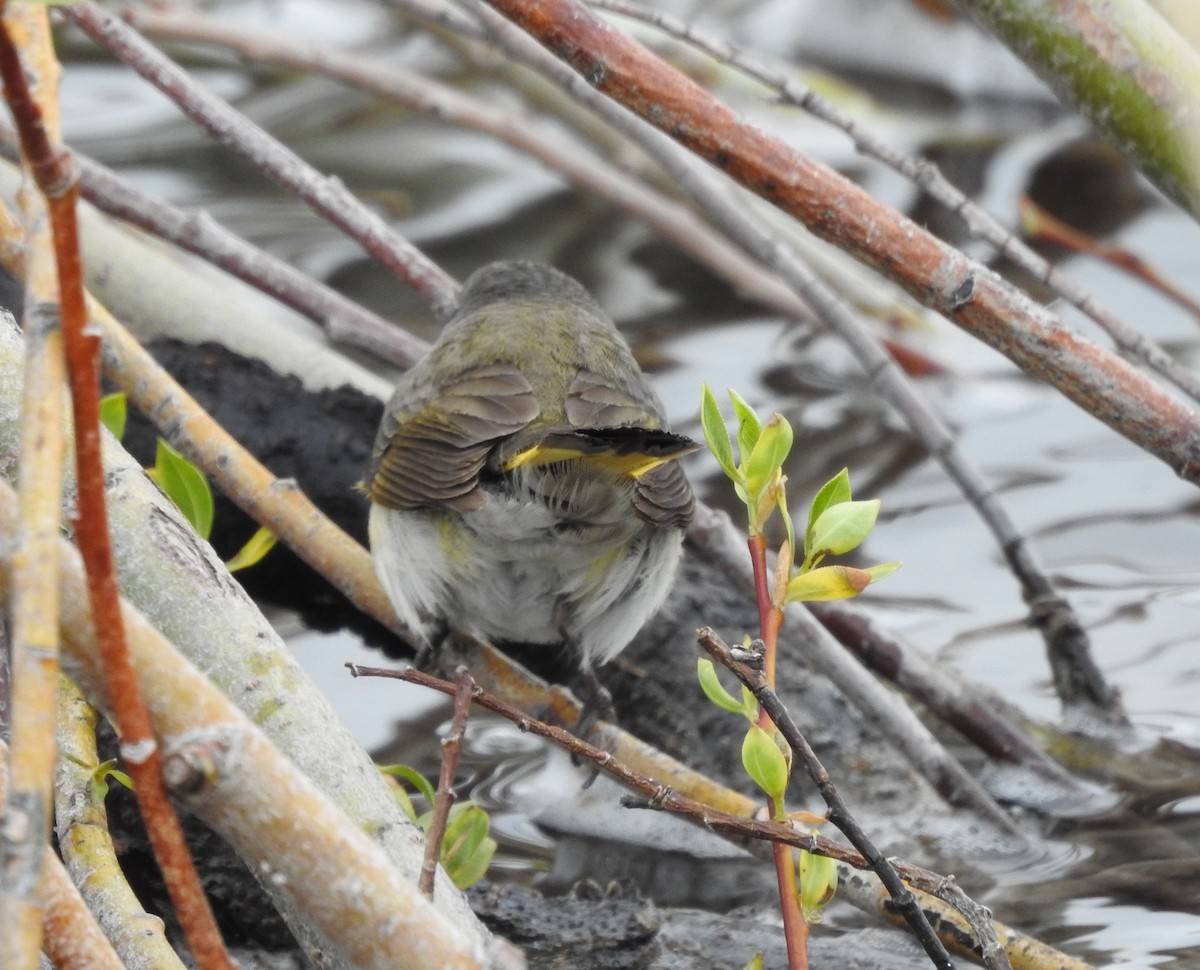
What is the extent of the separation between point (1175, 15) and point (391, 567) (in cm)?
230

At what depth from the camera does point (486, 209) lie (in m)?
7.99

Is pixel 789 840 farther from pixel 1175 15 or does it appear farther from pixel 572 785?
pixel 572 785

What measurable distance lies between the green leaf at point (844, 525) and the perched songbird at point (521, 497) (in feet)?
3.60

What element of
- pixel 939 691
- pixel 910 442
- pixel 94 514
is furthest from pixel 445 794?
pixel 910 442

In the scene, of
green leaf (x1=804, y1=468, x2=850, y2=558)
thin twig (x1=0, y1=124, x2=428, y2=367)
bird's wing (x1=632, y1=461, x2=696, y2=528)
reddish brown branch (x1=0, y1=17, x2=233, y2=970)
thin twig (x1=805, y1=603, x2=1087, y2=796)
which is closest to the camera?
reddish brown branch (x1=0, y1=17, x2=233, y2=970)

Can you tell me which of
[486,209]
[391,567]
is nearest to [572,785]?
[391,567]

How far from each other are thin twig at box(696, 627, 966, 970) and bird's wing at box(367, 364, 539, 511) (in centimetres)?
160

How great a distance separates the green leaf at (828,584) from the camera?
215 cm

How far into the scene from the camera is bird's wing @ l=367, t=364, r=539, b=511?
364cm

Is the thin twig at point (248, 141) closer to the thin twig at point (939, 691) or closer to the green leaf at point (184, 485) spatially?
the green leaf at point (184, 485)

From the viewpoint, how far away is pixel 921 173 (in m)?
3.43

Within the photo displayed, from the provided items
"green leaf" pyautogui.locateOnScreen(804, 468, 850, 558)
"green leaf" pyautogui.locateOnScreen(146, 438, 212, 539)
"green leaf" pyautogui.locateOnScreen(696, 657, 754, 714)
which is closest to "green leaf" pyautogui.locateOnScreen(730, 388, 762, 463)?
"green leaf" pyautogui.locateOnScreen(804, 468, 850, 558)

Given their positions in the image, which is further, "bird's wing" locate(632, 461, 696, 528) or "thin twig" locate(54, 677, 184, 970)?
"bird's wing" locate(632, 461, 696, 528)

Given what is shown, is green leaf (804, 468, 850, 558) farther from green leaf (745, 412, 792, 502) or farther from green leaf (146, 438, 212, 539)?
green leaf (146, 438, 212, 539)
